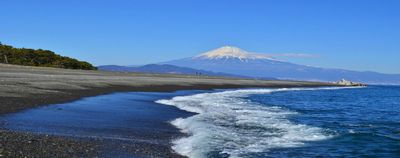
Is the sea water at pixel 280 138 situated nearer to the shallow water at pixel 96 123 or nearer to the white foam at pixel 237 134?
the white foam at pixel 237 134

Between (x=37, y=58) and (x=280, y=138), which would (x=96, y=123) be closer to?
(x=280, y=138)

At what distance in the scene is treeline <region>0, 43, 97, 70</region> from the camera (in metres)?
81.9

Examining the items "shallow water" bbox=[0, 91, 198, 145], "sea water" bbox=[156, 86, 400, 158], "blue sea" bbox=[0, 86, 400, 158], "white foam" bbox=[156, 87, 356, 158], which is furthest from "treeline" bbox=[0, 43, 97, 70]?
"sea water" bbox=[156, 86, 400, 158]

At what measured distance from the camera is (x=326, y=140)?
16703 mm

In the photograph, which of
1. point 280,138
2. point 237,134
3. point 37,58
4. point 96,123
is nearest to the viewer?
point 280,138

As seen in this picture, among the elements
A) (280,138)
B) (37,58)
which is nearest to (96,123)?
(280,138)

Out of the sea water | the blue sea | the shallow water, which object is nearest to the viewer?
the sea water

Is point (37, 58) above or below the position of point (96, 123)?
above

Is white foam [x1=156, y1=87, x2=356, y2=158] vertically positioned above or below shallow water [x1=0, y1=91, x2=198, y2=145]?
below

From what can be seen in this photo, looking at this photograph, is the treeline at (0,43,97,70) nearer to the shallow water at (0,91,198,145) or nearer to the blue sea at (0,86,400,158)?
the shallow water at (0,91,198,145)

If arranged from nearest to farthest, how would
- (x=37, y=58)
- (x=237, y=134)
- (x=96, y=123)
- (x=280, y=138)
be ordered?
1. (x=280, y=138)
2. (x=237, y=134)
3. (x=96, y=123)
4. (x=37, y=58)

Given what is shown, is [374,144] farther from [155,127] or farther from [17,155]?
[17,155]

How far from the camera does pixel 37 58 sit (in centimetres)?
8788

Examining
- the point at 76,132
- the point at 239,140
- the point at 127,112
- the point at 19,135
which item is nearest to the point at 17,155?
the point at 19,135
